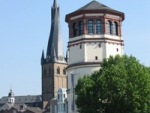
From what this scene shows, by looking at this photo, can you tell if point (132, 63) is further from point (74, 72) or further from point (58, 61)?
point (58, 61)

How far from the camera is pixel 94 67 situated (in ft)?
169

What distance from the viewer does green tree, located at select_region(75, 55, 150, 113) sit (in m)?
39.3

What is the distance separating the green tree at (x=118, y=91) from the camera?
39312 mm

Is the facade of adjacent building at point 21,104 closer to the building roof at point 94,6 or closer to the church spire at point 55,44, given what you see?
the church spire at point 55,44

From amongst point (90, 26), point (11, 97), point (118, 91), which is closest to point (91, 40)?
point (90, 26)

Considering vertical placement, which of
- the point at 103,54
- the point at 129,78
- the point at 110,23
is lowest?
the point at 129,78

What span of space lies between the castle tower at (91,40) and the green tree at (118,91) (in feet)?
33.2

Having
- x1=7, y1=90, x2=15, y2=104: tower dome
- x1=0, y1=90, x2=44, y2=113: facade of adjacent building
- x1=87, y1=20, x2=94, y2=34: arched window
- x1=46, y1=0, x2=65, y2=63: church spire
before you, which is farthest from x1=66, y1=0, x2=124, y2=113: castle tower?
x1=7, y1=90, x2=15, y2=104: tower dome

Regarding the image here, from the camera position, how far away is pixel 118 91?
39.5m

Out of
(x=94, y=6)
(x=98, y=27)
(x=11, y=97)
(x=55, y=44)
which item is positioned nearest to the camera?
(x=98, y=27)

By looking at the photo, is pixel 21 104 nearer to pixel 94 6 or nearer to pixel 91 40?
pixel 94 6

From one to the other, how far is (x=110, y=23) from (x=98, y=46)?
3.32m

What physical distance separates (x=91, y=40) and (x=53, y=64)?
105 meters

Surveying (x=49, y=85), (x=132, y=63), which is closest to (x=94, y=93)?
(x=132, y=63)
